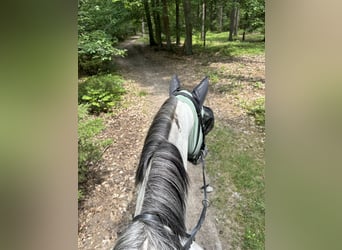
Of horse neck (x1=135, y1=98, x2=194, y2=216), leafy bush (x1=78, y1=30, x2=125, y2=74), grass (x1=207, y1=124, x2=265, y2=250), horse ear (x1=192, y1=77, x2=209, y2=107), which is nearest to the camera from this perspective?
horse neck (x1=135, y1=98, x2=194, y2=216)

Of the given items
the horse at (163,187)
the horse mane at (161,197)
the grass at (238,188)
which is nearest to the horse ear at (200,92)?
the horse at (163,187)

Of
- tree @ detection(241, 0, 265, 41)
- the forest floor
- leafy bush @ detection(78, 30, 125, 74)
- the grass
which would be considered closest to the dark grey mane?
the forest floor

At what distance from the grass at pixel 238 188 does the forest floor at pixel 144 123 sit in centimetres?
14

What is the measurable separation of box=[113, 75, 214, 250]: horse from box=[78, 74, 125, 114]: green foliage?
438 centimetres

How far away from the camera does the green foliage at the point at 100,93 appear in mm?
6430

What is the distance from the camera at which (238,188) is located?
3.85 m

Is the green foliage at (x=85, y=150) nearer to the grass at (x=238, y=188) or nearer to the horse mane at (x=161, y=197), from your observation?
the grass at (x=238, y=188)

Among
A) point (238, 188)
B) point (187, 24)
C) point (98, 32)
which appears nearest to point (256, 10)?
point (187, 24)

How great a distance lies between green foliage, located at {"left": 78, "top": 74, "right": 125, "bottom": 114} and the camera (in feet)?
21.1

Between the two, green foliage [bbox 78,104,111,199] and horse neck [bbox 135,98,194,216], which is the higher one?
horse neck [bbox 135,98,194,216]

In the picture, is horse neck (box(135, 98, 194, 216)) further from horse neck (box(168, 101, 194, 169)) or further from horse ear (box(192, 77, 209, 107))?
horse ear (box(192, 77, 209, 107))

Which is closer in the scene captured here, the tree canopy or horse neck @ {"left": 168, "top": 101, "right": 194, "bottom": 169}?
horse neck @ {"left": 168, "top": 101, "right": 194, "bottom": 169}
